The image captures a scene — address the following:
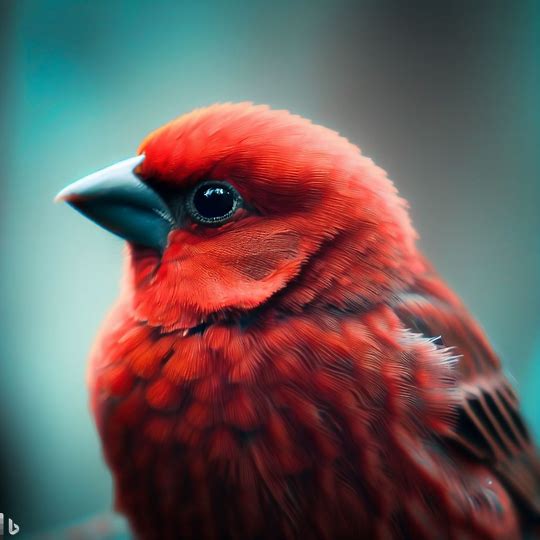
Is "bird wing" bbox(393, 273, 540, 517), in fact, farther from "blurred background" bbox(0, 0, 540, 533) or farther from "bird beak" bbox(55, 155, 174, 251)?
"bird beak" bbox(55, 155, 174, 251)

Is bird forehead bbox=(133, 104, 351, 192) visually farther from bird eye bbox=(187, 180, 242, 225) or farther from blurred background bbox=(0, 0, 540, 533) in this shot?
blurred background bbox=(0, 0, 540, 533)

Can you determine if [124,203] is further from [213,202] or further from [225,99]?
[225,99]

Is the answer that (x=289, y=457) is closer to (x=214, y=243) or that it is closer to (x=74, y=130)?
(x=214, y=243)

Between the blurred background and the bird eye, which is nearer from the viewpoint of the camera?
the bird eye

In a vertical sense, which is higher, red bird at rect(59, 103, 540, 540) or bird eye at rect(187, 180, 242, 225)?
bird eye at rect(187, 180, 242, 225)

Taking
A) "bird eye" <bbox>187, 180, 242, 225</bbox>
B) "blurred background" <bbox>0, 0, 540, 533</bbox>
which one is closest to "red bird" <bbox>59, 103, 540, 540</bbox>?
"bird eye" <bbox>187, 180, 242, 225</bbox>

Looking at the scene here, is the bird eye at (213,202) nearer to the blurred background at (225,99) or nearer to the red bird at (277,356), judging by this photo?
the red bird at (277,356)

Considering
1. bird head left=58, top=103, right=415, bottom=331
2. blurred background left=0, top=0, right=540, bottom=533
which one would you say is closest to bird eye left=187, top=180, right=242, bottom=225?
bird head left=58, top=103, right=415, bottom=331
